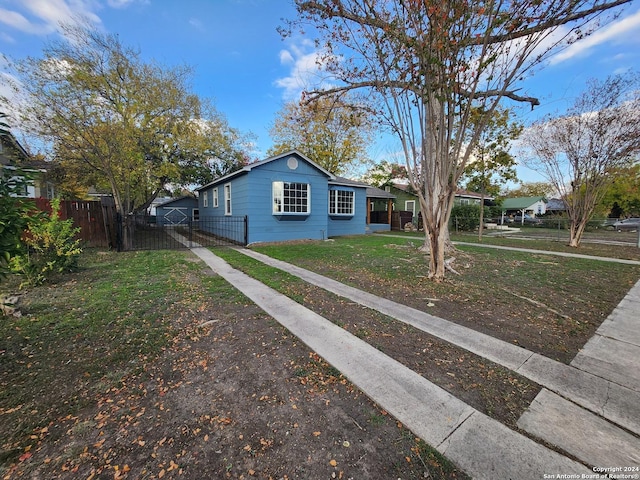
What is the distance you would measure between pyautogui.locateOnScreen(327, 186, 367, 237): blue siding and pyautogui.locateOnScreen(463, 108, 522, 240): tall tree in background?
5968 millimetres

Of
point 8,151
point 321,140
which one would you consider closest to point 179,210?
point 321,140

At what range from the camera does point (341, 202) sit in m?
15.6

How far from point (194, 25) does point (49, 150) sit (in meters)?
8.56

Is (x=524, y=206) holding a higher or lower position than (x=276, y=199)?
higher

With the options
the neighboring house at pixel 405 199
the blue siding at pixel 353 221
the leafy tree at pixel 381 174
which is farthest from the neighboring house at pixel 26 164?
the neighboring house at pixel 405 199

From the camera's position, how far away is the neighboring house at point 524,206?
120ft

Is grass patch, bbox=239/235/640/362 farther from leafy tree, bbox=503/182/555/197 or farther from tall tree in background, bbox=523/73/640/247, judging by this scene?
leafy tree, bbox=503/182/555/197

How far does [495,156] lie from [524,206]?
101ft

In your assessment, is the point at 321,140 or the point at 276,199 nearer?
the point at 276,199

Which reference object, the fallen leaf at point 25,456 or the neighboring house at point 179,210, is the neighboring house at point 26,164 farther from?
the neighboring house at point 179,210

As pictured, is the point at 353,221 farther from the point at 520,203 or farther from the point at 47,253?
the point at 520,203

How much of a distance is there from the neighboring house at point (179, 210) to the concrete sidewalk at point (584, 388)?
1013 inches

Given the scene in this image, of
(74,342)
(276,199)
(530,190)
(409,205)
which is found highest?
(530,190)

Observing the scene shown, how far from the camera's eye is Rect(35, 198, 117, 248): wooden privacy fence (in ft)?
28.9
